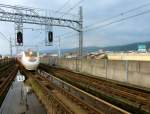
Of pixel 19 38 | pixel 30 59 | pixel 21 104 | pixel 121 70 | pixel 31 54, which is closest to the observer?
pixel 21 104

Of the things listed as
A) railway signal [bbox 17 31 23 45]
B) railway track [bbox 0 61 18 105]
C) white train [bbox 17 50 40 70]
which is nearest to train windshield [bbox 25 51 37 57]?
white train [bbox 17 50 40 70]

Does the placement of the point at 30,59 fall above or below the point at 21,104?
above

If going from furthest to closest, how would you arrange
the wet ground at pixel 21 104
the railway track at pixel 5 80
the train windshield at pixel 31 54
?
A: the train windshield at pixel 31 54
the railway track at pixel 5 80
the wet ground at pixel 21 104

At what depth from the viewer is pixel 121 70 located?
22.6 meters

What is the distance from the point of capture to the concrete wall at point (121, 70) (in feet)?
64.0

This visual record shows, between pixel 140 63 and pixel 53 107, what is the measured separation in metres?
9.63

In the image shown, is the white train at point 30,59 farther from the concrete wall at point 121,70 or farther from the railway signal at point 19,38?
the concrete wall at point 121,70

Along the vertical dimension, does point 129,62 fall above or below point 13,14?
below

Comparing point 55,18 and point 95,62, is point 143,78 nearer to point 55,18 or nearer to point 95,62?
point 95,62

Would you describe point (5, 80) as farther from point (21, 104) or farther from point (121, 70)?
point (121, 70)

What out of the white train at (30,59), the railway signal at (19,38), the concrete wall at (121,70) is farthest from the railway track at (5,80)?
the concrete wall at (121,70)

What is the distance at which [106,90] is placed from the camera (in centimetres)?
1820

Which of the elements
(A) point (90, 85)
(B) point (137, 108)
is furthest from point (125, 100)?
(A) point (90, 85)

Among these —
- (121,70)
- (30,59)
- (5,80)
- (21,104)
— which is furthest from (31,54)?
(21,104)
